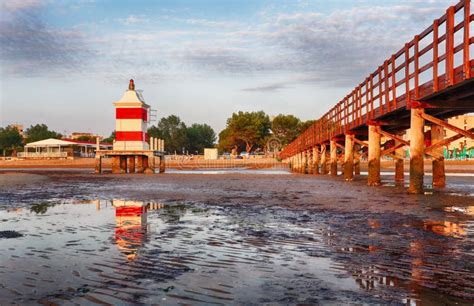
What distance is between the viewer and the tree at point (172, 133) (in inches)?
5177

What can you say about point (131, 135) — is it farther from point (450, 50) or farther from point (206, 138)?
point (206, 138)

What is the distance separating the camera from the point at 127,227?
741 cm

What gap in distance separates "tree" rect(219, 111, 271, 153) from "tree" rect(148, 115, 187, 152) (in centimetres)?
1977

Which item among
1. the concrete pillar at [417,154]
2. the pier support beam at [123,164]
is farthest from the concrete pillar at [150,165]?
the concrete pillar at [417,154]

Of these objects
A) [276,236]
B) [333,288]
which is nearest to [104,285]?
[333,288]

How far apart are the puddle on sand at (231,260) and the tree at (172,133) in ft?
405

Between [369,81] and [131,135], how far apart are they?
20.9 m

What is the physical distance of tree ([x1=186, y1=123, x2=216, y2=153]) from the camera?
13562cm

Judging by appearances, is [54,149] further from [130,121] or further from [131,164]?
[130,121]

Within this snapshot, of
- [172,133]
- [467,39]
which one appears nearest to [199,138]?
[172,133]

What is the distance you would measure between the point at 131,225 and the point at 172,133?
5269 inches

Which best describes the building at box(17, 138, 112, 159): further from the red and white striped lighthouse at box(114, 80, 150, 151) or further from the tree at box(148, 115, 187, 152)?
the red and white striped lighthouse at box(114, 80, 150, 151)

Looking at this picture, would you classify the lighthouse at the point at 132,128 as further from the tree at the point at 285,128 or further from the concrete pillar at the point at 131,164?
the tree at the point at 285,128

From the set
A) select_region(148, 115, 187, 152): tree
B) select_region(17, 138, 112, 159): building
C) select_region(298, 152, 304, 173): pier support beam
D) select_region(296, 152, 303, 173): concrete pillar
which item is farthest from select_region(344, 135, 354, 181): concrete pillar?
select_region(148, 115, 187, 152): tree
